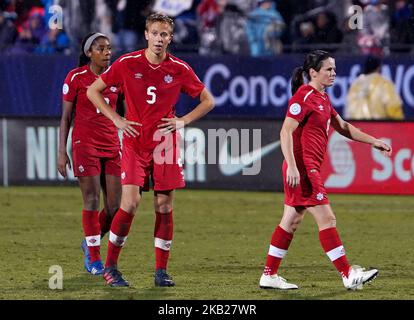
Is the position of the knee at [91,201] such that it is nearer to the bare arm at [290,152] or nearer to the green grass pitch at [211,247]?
the green grass pitch at [211,247]

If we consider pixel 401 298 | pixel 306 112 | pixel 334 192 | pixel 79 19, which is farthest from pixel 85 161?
pixel 79 19

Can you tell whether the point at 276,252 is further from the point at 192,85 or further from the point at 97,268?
the point at 97,268

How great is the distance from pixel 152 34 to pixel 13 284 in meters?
2.40

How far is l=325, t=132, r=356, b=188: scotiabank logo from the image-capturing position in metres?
18.1

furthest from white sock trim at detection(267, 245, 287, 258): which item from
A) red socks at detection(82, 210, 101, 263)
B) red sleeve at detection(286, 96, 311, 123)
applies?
red socks at detection(82, 210, 101, 263)

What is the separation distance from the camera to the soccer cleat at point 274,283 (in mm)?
9516

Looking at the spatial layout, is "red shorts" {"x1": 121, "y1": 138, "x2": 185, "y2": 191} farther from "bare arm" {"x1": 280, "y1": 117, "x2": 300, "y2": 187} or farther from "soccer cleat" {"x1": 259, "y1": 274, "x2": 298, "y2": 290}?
"soccer cleat" {"x1": 259, "y1": 274, "x2": 298, "y2": 290}

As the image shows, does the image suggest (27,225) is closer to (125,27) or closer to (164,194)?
(164,194)

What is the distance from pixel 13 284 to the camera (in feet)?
32.2

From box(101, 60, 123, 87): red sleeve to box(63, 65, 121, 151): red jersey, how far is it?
113cm

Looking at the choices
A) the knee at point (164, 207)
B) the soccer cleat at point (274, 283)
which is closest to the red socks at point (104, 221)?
the knee at point (164, 207)

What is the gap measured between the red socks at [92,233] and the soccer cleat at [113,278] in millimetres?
815

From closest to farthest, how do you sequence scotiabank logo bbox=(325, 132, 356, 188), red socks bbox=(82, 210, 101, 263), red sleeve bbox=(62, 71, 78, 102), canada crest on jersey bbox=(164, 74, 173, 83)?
canada crest on jersey bbox=(164, 74, 173, 83) < red socks bbox=(82, 210, 101, 263) < red sleeve bbox=(62, 71, 78, 102) < scotiabank logo bbox=(325, 132, 356, 188)

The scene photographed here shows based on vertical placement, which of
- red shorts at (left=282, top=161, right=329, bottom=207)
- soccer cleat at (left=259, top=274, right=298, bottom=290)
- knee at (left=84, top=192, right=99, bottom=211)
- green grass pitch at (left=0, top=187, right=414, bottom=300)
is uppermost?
red shorts at (left=282, top=161, right=329, bottom=207)
